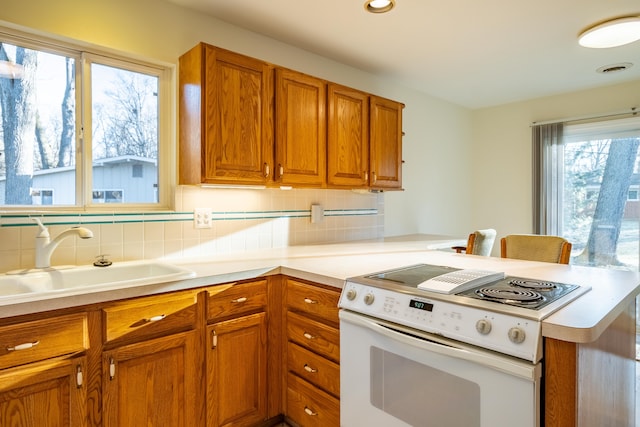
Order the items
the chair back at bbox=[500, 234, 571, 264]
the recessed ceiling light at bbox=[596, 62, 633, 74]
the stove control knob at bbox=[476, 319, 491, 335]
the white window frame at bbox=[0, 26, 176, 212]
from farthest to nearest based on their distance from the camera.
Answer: the recessed ceiling light at bbox=[596, 62, 633, 74] → the chair back at bbox=[500, 234, 571, 264] → the white window frame at bbox=[0, 26, 176, 212] → the stove control knob at bbox=[476, 319, 491, 335]

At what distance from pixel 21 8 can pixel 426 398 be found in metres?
2.29

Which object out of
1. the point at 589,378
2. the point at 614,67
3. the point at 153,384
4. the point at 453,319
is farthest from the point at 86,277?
the point at 614,67

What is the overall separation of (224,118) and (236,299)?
93 cm

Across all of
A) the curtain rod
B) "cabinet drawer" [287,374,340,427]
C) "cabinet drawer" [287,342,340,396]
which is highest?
the curtain rod

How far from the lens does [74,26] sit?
5.79 ft

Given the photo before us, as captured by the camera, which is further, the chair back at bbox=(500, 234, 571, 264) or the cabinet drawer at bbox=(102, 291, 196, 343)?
the chair back at bbox=(500, 234, 571, 264)

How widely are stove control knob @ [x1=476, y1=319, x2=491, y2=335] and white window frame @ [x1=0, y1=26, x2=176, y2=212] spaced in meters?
1.70

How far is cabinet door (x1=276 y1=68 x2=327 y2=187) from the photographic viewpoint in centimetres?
218

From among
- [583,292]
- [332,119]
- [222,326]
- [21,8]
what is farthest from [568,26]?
[21,8]

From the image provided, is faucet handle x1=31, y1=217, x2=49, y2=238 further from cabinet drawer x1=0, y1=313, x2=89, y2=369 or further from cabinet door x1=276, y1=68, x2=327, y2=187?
cabinet door x1=276, y1=68, x2=327, y2=187

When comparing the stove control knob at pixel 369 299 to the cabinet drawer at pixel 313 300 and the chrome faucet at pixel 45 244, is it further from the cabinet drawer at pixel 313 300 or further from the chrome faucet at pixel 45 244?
the chrome faucet at pixel 45 244

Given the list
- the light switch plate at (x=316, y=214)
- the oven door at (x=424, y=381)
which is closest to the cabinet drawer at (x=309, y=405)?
the oven door at (x=424, y=381)

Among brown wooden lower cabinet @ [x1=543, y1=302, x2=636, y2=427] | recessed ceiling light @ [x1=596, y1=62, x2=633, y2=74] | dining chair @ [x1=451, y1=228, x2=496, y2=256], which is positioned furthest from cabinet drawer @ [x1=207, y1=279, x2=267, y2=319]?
recessed ceiling light @ [x1=596, y1=62, x2=633, y2=74]

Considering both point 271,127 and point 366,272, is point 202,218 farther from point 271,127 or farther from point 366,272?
point 366,272
